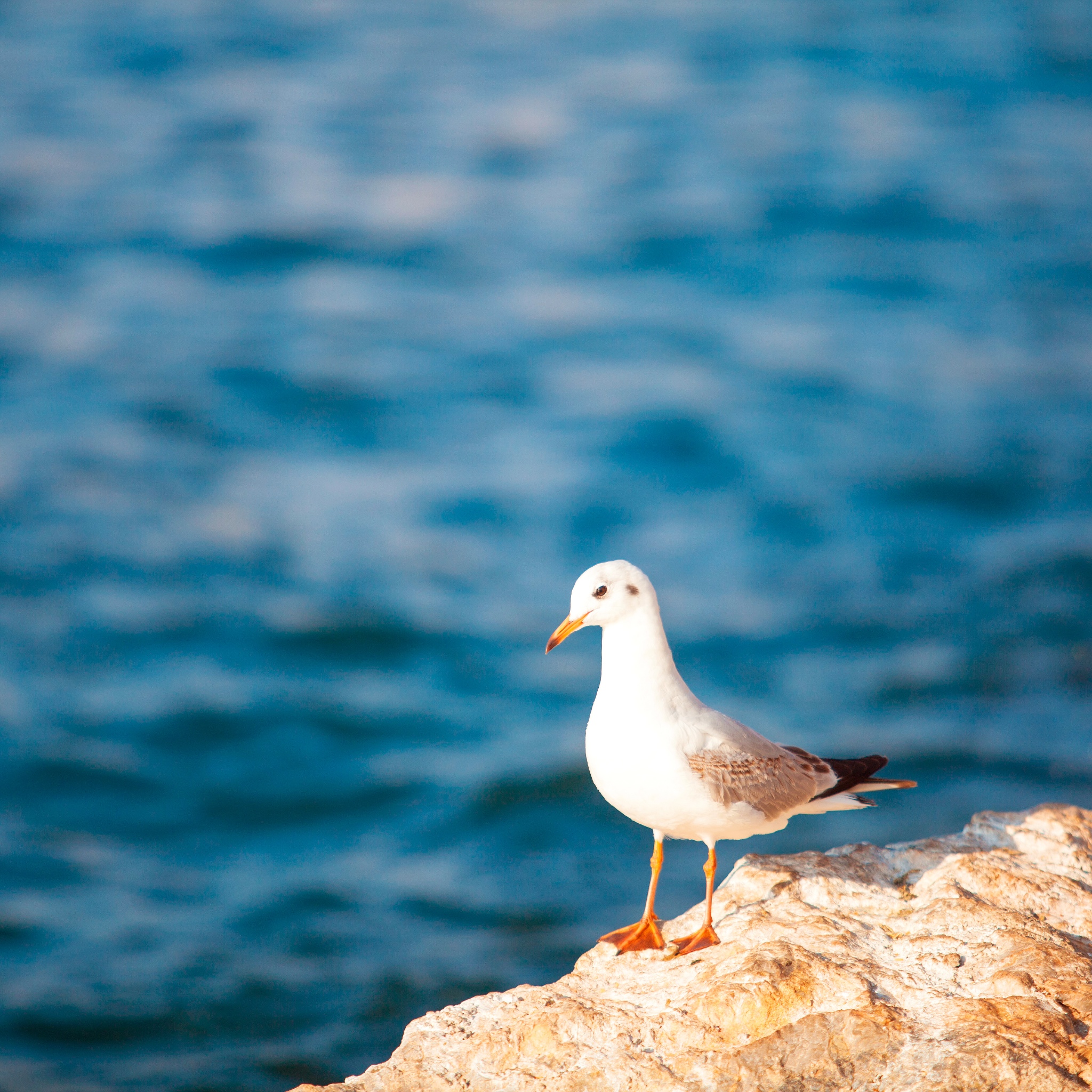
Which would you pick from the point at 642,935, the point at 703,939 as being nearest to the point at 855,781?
the point at 703,939

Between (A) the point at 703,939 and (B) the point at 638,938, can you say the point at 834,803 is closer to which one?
(A) the point at 703,939

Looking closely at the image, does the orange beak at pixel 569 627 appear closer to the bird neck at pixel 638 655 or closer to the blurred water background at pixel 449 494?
the bird neck at pixel 638 655

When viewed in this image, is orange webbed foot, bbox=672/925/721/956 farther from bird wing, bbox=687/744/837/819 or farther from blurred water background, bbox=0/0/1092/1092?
blurred water background, bbox=0/0/1092/1092

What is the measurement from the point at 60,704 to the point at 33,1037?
663 cm

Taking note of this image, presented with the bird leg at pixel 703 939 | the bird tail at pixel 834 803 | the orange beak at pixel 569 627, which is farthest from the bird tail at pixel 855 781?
the orange beak at pixel 569 627

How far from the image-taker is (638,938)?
6.71 meters

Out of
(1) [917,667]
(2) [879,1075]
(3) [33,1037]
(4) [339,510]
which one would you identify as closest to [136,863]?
(3) [33,1037]

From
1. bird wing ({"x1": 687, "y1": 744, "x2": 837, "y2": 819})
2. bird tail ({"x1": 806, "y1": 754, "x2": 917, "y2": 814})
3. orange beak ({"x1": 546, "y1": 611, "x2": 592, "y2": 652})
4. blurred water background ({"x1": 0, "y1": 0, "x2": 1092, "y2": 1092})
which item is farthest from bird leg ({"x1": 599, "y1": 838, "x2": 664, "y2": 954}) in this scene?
blurred water background ({"x1": 0, "y1": 0, "x2": 1092, "y2": 1092})

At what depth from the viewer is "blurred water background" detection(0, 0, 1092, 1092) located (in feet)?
52.4

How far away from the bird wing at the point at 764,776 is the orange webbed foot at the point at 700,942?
2.20 ft

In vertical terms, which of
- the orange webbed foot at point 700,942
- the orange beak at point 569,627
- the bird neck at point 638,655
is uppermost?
the orange beak at point 569,627

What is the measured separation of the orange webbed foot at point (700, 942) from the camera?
642 cm

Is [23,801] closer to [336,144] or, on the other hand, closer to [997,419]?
[997,419]

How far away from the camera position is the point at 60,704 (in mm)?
19594
